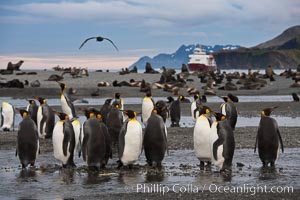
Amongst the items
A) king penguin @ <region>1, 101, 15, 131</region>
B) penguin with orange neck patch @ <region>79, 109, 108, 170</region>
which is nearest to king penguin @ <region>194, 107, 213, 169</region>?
penguin with orange neck patch @ <region>79, 109, 108, 170</region>

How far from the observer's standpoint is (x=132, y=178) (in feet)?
32.9

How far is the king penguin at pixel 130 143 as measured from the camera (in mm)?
11117

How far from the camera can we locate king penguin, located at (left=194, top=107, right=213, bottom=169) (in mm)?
11508

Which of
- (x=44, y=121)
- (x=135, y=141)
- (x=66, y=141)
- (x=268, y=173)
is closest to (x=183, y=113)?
(x=44, y=121)

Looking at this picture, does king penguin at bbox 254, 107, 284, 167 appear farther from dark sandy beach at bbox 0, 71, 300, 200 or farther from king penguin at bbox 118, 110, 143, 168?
dark sandy beach at bbox 0, 71, 300, 200

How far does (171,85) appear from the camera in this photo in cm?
4106

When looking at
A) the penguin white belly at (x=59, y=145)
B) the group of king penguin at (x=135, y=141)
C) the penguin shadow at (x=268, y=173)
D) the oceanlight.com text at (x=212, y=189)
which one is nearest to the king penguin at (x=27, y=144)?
the group of king penguin at (x=135, y=141)

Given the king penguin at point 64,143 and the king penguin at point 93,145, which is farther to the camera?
the king penguin at point 64,143

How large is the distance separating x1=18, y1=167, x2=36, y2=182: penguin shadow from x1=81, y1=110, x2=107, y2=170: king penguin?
0.96 metres

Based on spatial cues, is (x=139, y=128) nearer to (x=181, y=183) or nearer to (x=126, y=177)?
(x=126, y=177)

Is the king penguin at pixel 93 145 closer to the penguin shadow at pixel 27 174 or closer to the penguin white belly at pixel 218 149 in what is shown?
the penguin shadow at pixel 27 174

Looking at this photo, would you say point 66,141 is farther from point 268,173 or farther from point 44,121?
point 44,121

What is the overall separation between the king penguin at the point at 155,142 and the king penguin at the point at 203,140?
0.65m

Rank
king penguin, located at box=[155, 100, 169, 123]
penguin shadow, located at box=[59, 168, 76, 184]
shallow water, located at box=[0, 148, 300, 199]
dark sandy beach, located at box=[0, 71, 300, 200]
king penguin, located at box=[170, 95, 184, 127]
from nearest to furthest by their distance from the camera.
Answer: dark sandy beach, located at box=[0, 71, 300, 200]
shallow water, located at box=[0, 148, 300, 199]
penguin shadow, located at box=[59, 168, 76, 184]
king penguin, located at box=[155, 100, 169, 123]
king penguin, located at box=[170, 95, 184, 127]
